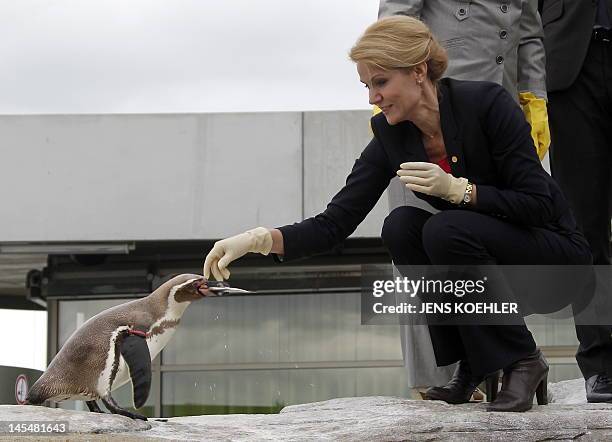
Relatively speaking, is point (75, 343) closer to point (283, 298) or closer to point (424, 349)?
point (424, 349)

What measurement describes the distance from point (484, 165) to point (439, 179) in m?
0.25

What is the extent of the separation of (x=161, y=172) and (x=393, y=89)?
253 inches

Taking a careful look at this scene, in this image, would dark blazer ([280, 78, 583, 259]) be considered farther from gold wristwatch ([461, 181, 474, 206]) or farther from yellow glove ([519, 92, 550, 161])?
yellow glove ([519, 92, 550, 161])

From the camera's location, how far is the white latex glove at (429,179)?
3.28m

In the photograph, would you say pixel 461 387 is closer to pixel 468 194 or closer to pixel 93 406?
pixel 468 194


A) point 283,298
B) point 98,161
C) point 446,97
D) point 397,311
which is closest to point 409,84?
point 446,97

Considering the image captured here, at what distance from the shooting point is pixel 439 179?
3.29 meters

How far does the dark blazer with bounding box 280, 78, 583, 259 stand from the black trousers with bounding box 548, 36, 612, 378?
2.09 ft

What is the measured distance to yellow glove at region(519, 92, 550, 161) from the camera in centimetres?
398

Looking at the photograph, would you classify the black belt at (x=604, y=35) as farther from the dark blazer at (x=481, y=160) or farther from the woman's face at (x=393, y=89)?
the woman's face at (x=393, y=89)

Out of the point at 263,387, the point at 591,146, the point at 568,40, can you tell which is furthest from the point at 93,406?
the point at 263,387

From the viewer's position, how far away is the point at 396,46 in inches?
132

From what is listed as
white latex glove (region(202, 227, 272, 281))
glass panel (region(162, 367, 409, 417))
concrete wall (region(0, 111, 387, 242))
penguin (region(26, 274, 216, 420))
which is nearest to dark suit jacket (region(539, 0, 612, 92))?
white latex glove (region(202, 227, 272, 281))

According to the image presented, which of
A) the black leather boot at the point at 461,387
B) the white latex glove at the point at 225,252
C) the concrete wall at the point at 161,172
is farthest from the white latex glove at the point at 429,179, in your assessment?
the concrete wall at the point at 161,172
